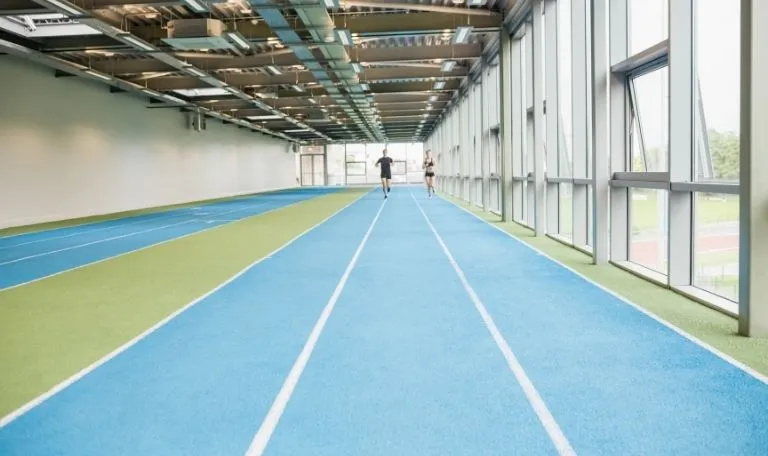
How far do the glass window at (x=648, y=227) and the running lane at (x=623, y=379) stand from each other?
173cm

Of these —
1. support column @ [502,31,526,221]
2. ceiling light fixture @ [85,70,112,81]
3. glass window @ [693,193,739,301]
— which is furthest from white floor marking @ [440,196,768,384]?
ceiling light fixture @ [85,70,112,81]

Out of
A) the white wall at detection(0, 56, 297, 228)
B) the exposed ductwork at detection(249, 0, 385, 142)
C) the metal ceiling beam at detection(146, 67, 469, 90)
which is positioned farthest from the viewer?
the metal ceiling beam at detection(146, 67, 469, 90)

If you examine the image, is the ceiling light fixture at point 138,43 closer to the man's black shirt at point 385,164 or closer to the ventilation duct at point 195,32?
the ventilation duct at point 195,32

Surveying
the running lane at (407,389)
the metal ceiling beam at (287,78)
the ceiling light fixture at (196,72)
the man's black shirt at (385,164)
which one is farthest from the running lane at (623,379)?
the man's black shirt at (385,164)

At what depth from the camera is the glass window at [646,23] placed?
27.1 ft

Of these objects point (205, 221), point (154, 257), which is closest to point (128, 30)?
point (205, 221)

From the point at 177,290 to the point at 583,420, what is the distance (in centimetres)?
581

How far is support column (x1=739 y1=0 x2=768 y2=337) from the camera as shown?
5469 millimetres

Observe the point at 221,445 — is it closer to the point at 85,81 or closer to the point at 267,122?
the point at 85,81

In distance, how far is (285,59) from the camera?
21.5 m

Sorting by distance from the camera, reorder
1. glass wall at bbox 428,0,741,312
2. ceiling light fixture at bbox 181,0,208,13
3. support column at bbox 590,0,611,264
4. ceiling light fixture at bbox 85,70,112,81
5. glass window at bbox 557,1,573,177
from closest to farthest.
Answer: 1. glass wall at bbox 428,0,741,312
2. support column at bbox 590,0,611,264
3. glass window at bbox 557,1,573,177
4. ceiling light fixture at bbox 181,0,208,13
5. ceiling light fixture at bbox 85,70,112,81

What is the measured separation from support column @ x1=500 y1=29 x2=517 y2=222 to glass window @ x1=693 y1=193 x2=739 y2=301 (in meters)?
9.59

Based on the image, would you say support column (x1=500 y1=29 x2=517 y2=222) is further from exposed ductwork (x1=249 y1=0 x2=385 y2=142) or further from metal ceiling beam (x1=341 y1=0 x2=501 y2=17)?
exposed ductwork (x1=249 y1=0 x2=385 y2=142)

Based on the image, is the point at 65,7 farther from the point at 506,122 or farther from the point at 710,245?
the point at 710,245
